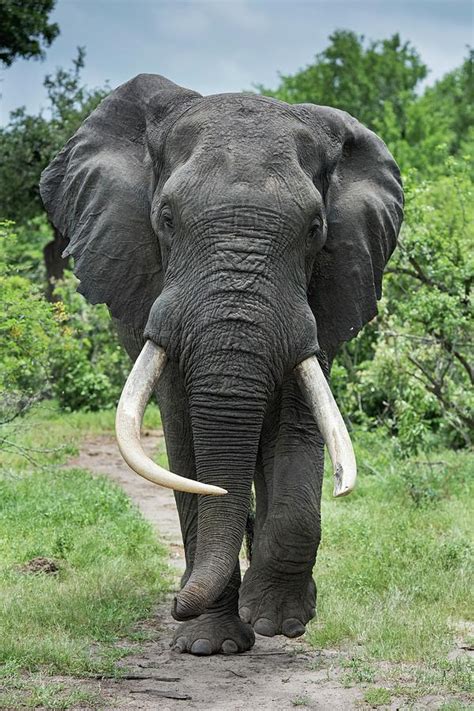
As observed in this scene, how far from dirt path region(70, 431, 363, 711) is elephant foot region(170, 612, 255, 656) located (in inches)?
1.9

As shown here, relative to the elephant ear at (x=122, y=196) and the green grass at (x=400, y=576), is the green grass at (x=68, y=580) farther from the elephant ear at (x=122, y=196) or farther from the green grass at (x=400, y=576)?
the elephant ear at (x=122, y=196)

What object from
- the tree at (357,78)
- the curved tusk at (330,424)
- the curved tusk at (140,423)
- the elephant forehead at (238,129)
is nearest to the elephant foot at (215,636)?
the curved tusk at (140,423)

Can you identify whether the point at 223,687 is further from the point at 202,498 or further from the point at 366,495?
the point at 366,495

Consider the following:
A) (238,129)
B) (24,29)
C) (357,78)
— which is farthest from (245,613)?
(357,78)

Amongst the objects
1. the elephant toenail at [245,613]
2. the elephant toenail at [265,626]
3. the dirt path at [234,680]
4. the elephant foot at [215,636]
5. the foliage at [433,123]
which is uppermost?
the foliage at [433,123]

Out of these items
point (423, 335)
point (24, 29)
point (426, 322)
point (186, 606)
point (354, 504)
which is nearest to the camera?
point (186, 606)

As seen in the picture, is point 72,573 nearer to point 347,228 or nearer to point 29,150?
point 347,228

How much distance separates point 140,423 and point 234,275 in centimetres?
75

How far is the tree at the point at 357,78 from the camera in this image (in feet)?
140

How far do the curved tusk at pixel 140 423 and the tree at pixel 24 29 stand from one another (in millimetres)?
16733

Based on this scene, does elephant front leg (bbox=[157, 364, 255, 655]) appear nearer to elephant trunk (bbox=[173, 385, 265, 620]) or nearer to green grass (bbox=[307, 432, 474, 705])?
green grass (bbox=[307, 432, 474, 705])

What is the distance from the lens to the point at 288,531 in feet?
18.8

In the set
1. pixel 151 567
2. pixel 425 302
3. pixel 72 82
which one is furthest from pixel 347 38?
pixel 151 567

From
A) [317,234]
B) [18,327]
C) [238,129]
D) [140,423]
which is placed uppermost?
[238,129]
